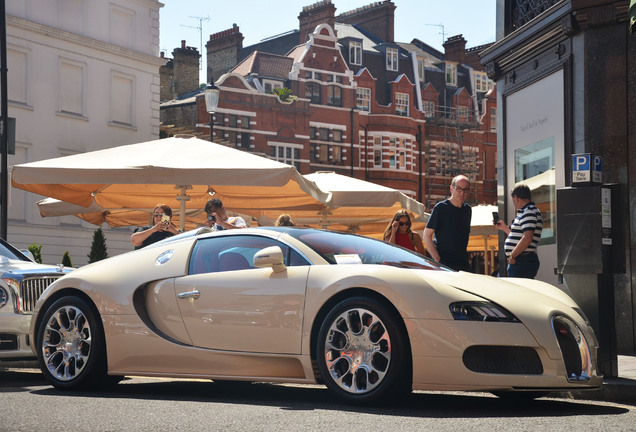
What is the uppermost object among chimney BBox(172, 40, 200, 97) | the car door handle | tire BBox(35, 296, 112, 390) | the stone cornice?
chimney BBox(172, 40, 200, 97)

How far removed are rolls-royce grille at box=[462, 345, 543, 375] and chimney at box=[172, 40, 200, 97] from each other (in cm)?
5468

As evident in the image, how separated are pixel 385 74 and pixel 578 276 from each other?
2364 inches

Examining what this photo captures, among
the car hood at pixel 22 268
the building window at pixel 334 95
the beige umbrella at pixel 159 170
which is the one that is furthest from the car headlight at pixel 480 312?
the building window at pixel 334 95

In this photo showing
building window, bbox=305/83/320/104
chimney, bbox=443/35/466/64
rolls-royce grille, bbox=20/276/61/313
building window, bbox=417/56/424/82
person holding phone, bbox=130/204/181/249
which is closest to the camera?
rolls-royce grille, bbox=20/276/61/313

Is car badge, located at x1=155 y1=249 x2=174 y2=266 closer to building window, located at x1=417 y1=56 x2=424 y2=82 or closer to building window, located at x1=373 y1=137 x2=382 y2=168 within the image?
building window, located at x1=373 y1=137 x2=382 y2=168

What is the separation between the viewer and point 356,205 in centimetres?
1526

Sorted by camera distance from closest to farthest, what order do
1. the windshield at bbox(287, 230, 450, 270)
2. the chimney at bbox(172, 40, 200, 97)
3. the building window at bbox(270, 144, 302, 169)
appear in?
the windshield at bbox(287, 230, 450, 270) < the building window at bbox(270, 144, 302, 169) < the chimney at bbox(172, 40, 200, 97)

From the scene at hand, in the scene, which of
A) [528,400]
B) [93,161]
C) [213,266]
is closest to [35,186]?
[93,161]

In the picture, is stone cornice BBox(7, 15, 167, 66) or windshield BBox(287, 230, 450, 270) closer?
windshield BBox(287, 230, 450, 270)

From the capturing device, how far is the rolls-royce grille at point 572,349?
21.7ft

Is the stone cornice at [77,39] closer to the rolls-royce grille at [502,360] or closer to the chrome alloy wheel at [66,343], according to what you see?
the chrome alloy wheel at [66,343]

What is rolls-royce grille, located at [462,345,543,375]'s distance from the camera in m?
6.40

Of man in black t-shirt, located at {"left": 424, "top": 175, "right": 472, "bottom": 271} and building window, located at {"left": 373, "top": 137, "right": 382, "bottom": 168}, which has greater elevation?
building window, located at {"left": 373, "top": 137, "right": 382, "bottom": 168}

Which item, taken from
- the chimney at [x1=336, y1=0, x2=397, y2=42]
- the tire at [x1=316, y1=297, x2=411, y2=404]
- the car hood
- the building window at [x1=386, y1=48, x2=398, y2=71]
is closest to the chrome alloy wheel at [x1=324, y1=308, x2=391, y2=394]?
the tire at [x1=316, y1=297, x2=411, y2=404]
